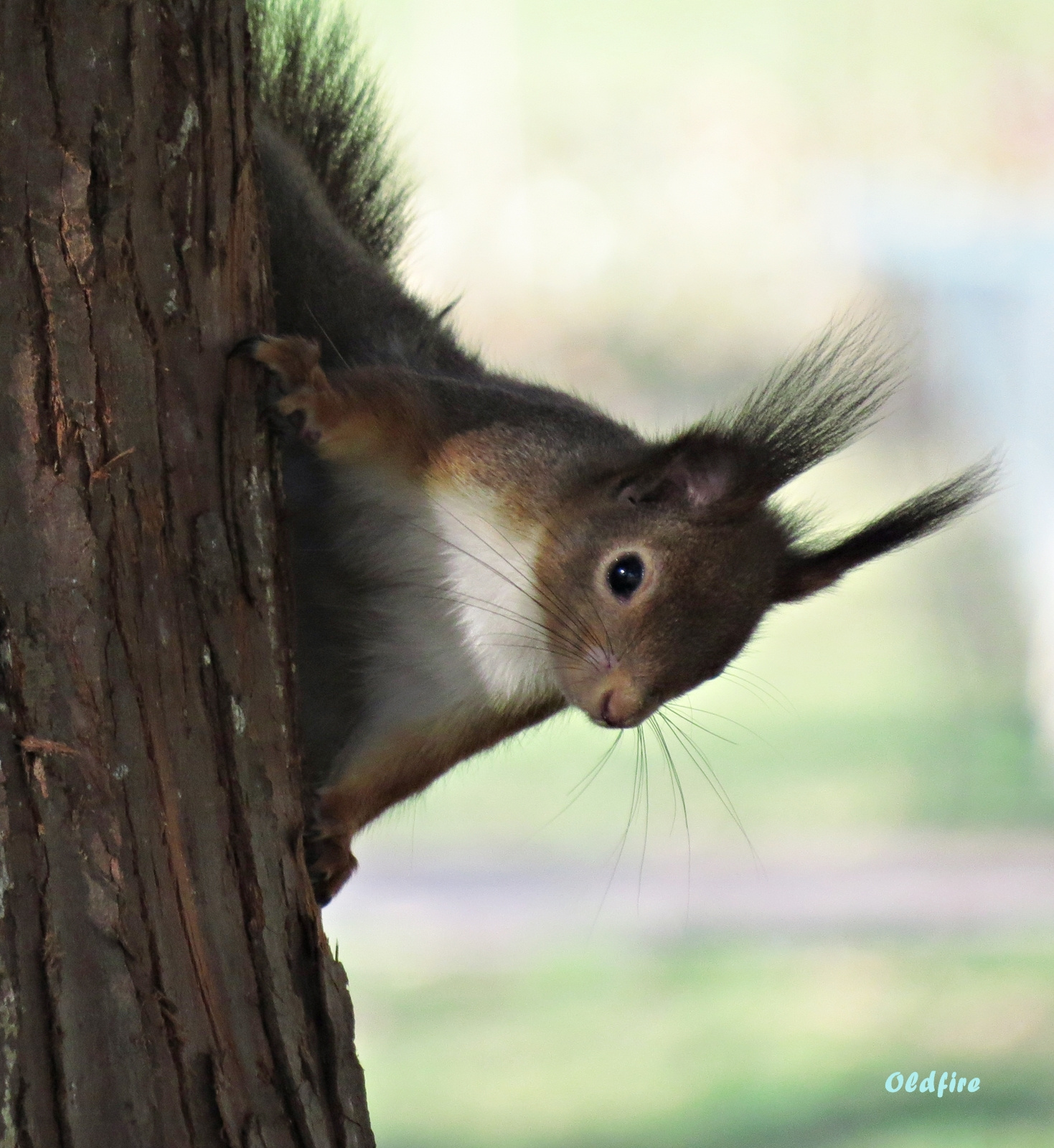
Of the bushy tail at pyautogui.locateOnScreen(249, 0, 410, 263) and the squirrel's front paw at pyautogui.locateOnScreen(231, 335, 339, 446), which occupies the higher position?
the bushy tail at pyautogui.locateOnScreen(249, 0, 410, 263)

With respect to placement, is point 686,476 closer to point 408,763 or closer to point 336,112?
point 408,763

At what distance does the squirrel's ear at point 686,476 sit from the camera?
1.62m

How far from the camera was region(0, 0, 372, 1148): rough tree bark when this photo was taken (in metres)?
1.09

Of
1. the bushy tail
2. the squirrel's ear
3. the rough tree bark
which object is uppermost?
the bushy tail

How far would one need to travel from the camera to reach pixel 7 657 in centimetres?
108

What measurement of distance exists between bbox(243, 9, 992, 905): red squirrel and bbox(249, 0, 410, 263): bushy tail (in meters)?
0.20

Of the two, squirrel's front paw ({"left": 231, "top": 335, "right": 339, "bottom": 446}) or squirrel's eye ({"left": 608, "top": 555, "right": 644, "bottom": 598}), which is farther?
squirrel's eye ({"left": 608, "top": 555, "right": 644, "bottom": 598})

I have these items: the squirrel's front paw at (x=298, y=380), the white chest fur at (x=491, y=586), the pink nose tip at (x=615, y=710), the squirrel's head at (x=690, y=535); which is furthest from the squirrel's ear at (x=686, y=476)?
the squirrel's front paw at (x=298, y=380)

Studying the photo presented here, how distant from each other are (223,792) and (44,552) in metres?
0.26

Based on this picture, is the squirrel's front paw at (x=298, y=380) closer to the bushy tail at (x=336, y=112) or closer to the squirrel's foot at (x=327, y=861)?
the squirrel's foot at (x=327, y=861)

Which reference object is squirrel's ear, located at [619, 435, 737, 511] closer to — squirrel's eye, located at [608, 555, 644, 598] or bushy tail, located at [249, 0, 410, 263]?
squirrel's eye, located at [608, 555, 644, 598]

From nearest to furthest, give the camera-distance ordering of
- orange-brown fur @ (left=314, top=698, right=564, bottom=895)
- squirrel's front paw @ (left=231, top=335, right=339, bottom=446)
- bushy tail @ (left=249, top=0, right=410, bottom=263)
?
squirrel's front paw @ (left=231, top=335, right=339, bottom=446), orange-brown fur @ (left=314, top=698, right=564, bottom=895), bushy tail @ (left=249, top=0, right=410, bottom=263)

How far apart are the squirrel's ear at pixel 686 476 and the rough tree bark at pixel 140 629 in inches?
20.8

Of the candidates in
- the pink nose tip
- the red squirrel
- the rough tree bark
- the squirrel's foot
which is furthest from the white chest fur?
the rough tree bark
